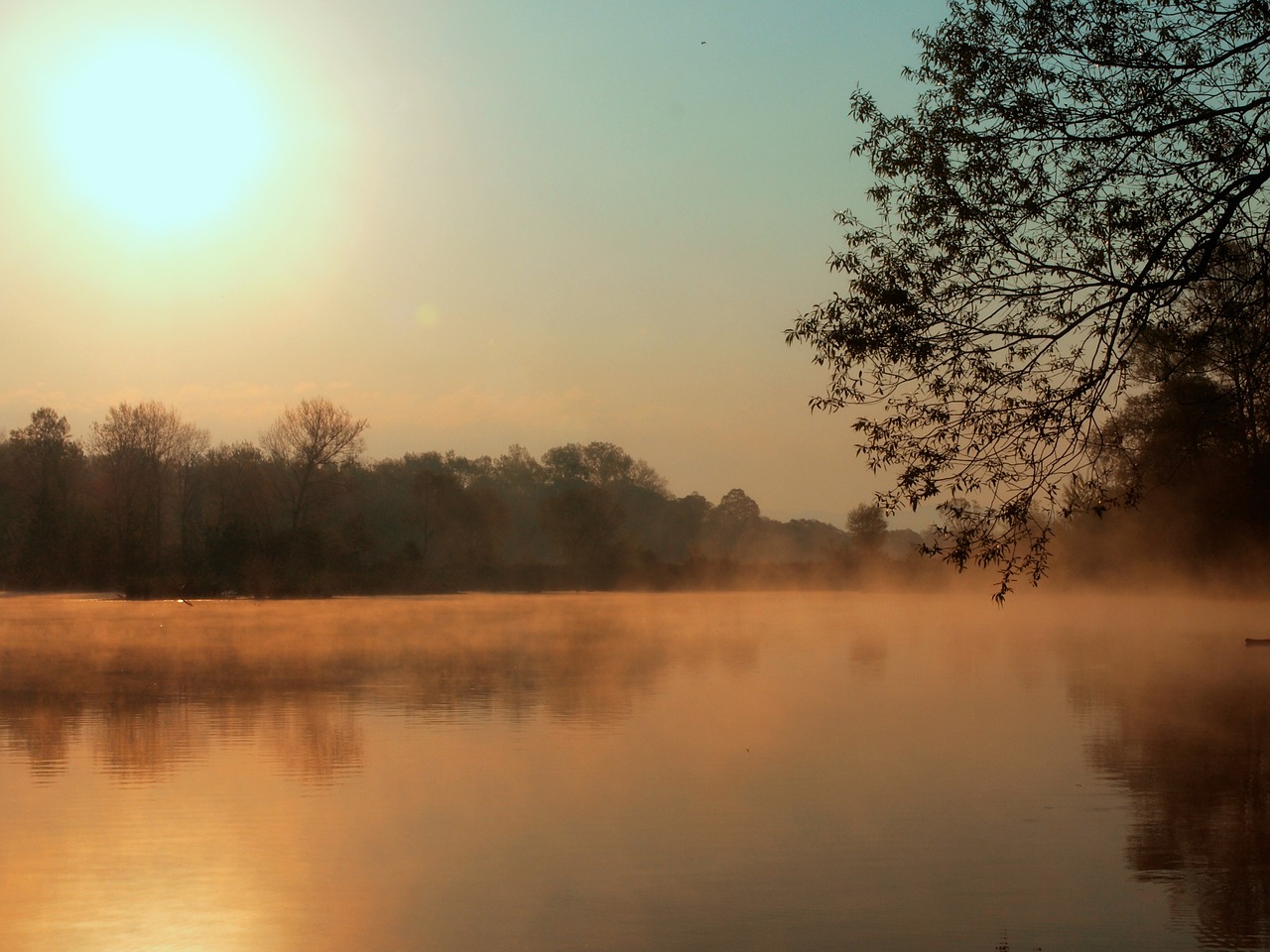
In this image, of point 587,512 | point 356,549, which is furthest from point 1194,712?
point 587,512

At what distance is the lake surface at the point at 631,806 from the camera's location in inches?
251

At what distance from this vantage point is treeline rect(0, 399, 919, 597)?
57.9 m

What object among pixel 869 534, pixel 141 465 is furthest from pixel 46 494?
pixel 869 534

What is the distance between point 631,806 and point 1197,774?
4.56 m

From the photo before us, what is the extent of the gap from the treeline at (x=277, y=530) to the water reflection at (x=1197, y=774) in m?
43.3

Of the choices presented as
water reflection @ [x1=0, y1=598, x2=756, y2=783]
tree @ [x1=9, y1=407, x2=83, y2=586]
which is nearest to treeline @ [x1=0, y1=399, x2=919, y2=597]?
tree @ [x1=9, y1=407, x2=83, y2=586]

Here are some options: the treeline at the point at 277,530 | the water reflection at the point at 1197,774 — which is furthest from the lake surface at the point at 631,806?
the treeline at the point at 277,530

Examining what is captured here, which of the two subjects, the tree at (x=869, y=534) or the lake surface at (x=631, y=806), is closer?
the lake surface at (x=631, y=806)

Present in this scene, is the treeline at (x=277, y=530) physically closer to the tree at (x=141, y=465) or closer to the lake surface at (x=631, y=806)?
the tree at (x=141, y=465)

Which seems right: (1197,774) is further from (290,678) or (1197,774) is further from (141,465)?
(141,465)

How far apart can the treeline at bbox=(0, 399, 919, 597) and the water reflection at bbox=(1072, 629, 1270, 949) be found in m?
43.3

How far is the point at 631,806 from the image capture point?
9.16 meters

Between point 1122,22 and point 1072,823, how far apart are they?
544 cm

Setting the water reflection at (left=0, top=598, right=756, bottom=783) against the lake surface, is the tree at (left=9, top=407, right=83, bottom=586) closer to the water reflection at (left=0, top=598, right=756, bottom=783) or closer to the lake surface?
the water reflection at (left=0, top=598, right=756, bottom=783)
